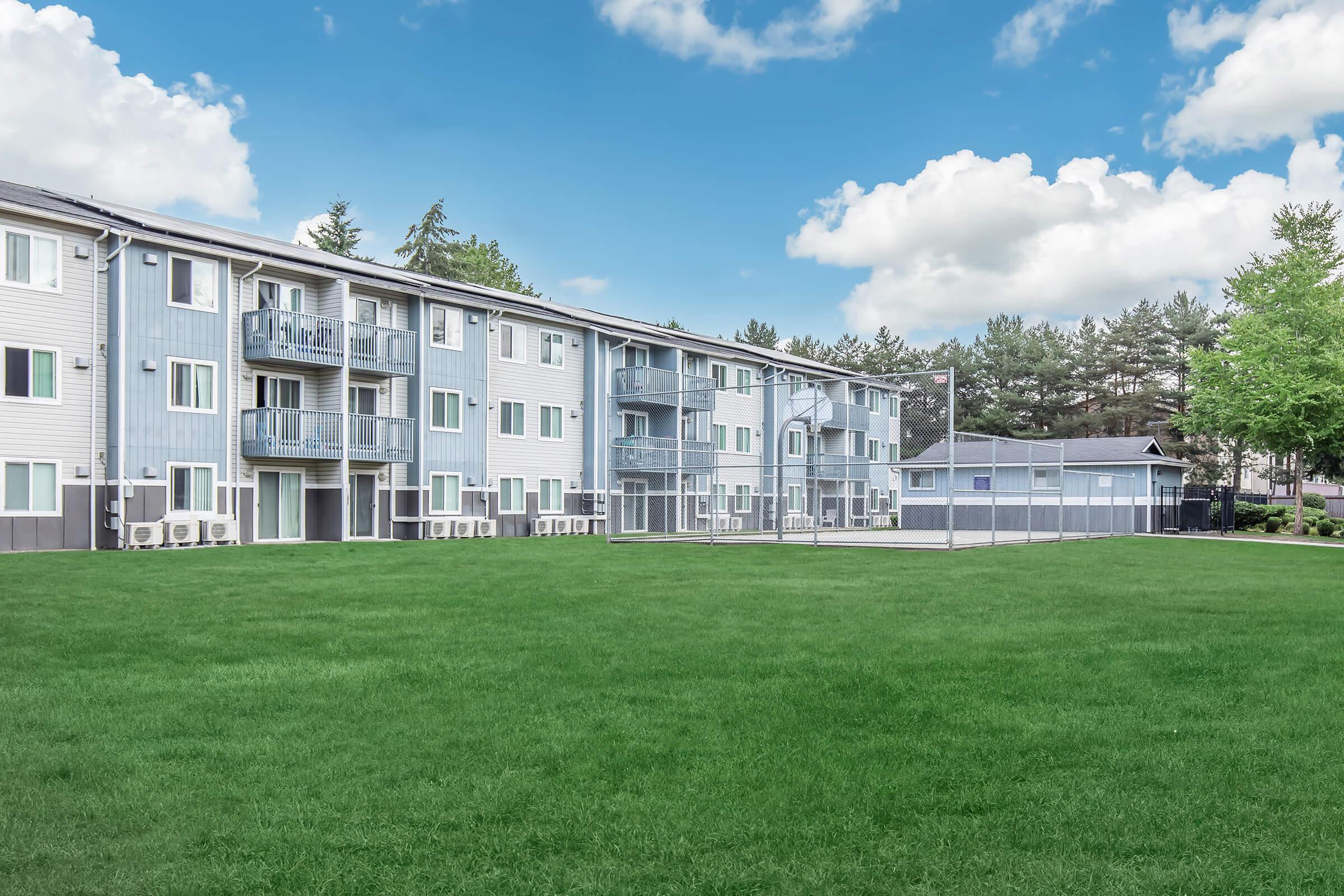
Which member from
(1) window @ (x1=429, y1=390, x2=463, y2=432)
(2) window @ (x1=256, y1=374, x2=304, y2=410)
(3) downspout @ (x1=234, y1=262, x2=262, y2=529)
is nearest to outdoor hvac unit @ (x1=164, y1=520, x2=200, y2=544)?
(3) downspout @ (x1=234, y1=262, x2=262, y2=529)

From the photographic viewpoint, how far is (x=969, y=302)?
62.0 metres

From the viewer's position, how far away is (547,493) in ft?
117

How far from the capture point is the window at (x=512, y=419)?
34000mm

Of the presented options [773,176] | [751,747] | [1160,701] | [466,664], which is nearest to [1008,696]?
[1160,701]

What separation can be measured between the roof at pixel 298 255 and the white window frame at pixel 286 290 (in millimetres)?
599

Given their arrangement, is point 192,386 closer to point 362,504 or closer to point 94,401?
point 94,401

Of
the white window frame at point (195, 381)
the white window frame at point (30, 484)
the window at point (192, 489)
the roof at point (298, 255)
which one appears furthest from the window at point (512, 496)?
the white window frame at point (30, 484)

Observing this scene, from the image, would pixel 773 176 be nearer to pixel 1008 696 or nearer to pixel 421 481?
pixel 421 481

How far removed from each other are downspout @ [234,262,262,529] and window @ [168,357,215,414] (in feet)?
2.32

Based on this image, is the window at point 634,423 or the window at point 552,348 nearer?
the window at point 552,348

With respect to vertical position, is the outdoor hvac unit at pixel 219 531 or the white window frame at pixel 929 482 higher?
the white window frame at pixel 929 482

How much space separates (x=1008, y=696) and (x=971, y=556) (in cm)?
1395

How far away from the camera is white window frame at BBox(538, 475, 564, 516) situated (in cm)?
3509

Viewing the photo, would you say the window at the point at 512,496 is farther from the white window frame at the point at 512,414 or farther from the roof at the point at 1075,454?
the roof at the point at 1075,454
